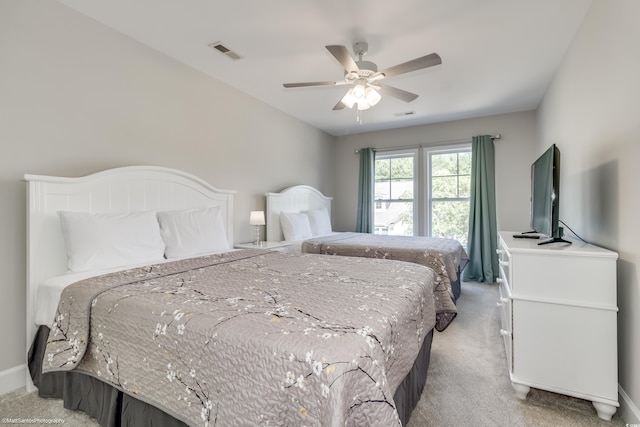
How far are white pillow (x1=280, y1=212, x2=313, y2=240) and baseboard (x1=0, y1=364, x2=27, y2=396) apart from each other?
266 centimetres

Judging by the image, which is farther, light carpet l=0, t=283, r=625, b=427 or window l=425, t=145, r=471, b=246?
window l=425, t=145, r=471, b=246

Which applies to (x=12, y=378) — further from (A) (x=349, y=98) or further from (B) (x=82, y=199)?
(A) (x=349, y=98)

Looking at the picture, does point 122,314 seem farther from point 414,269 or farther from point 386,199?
point 386,199

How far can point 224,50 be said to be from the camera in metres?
2.70

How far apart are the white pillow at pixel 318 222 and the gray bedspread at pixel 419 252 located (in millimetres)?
763

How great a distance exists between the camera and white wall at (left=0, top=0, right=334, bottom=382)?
1.88 m

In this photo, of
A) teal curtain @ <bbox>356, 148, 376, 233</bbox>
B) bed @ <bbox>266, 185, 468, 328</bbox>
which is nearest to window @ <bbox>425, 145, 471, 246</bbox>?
teal curtain @ <bbox>356, 148, 376, 233</bbox>

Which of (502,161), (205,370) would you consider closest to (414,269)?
(205,370)

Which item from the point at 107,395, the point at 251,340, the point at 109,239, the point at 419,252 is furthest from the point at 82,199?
the point at 419,252

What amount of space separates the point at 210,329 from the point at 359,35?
244 centimetres

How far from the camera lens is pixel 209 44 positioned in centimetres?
259

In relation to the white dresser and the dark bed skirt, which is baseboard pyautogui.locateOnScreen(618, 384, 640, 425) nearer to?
the white dresser

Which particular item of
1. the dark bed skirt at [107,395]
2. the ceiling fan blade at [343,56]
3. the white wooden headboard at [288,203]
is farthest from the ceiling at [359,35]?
the dark bed skirt at [107,395]

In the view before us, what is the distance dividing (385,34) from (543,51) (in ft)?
5.15
